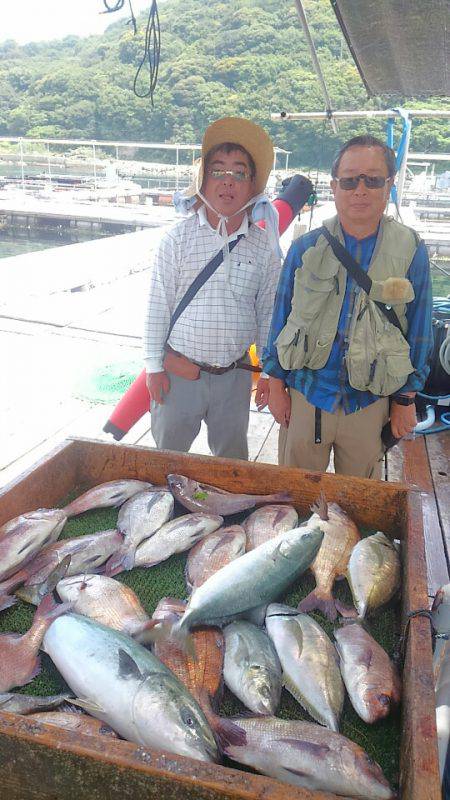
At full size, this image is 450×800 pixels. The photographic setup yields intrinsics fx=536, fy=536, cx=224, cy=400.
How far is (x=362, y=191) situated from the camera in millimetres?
2180

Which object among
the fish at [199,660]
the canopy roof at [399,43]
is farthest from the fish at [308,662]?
the canopy roof at [399,43]

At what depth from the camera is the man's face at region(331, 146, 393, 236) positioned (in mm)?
2164

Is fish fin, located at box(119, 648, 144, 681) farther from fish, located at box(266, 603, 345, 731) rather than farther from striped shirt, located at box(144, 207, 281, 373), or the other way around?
striped shirt, located at box(144, 207, 281, 373)

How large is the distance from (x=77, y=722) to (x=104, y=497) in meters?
0.90

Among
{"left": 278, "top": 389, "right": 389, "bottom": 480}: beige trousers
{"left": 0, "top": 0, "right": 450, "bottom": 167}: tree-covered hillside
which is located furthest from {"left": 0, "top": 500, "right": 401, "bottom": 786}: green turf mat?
{"left": 0, "top": 0, "right": 450, "bottom": 167}: tree-covered hillside

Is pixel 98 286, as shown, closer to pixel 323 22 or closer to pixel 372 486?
pixel 323 22

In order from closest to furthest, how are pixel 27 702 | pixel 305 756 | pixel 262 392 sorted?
1. pixel 305 756
2. pixel 27 702
3. pixel 262 392

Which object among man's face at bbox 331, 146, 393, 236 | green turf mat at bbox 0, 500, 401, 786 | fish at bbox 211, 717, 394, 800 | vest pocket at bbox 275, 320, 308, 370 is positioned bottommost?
green turf mat at bbox 0, 500, 401, 786

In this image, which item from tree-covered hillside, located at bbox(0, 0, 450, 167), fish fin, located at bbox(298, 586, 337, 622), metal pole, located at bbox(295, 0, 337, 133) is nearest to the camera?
fish fin, located at bbox(298, 586, 337, 622)

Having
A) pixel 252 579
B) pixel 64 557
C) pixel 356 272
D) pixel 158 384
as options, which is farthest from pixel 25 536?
pixel 356 272

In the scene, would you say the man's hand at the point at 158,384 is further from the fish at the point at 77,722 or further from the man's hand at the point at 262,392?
the fish at the point at 77,722

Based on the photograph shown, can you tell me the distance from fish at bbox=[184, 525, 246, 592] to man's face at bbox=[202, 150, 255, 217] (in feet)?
5.03

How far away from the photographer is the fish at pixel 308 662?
131 cm

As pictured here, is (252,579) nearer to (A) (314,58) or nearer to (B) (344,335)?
(B) (344,335)
